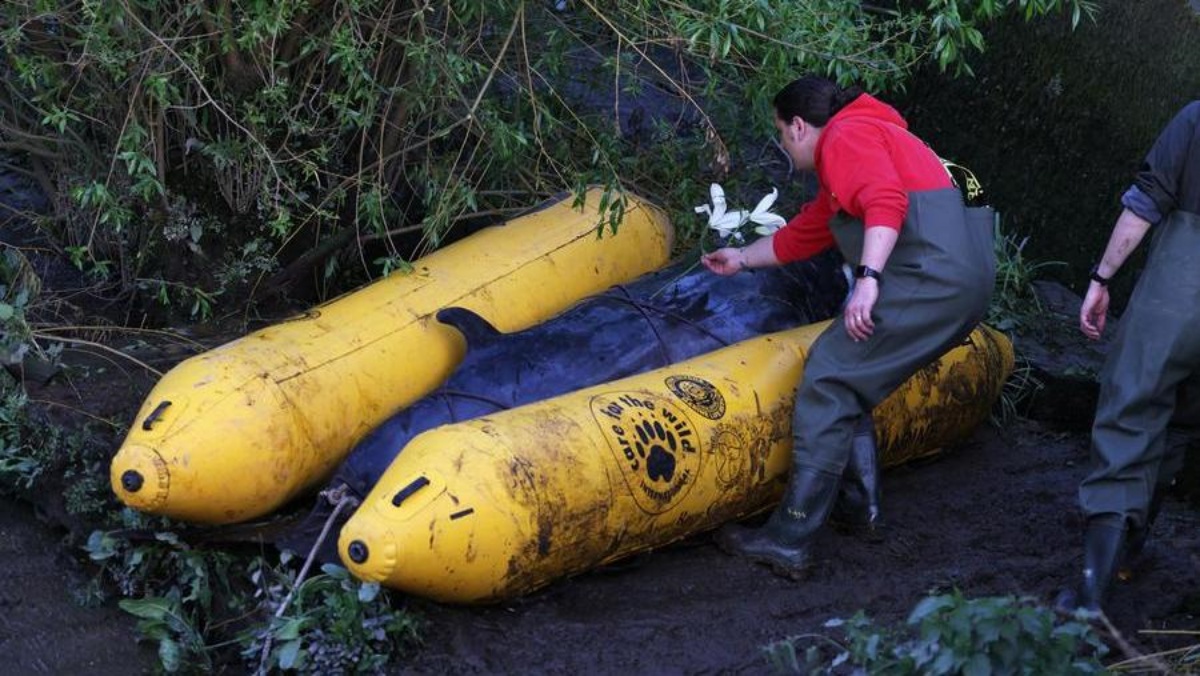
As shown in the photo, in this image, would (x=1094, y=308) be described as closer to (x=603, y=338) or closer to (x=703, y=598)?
(x=703, y=598)

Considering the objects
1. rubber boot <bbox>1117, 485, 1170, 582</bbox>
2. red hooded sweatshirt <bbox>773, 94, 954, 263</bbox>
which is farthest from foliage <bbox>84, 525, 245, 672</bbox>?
rubber boot <bbox>1117, 485, 1170, 582</bbox>

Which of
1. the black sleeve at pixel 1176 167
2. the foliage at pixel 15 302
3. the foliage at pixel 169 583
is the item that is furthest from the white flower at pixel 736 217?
the foliage at pixel 15 302

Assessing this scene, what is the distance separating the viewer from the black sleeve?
14.3 feet

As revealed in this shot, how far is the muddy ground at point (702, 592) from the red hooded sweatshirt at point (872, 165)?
3.91 feet

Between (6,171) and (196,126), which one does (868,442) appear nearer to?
(196,126)

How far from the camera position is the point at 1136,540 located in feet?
15.3

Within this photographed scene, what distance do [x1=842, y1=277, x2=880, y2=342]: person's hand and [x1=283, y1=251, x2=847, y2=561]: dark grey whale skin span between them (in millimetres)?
882

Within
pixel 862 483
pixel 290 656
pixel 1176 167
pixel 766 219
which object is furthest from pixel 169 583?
pixel 1176 167

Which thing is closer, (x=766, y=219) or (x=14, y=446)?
(x=14, y=446)

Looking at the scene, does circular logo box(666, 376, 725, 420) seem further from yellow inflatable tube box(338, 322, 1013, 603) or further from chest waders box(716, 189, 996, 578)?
chest waders box(716, 189, 996, 578)

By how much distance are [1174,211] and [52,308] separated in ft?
13.4

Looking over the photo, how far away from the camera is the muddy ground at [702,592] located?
4359 mm

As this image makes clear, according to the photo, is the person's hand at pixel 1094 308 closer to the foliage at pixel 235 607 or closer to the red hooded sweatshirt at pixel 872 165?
the red hooded sweatshirt at pixel 872 165

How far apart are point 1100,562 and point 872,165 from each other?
1.37 meters
